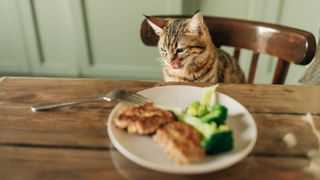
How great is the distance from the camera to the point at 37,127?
2.28 feet

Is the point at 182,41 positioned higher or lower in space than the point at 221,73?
higher

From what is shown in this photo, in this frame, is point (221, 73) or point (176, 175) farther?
point (221, 73)

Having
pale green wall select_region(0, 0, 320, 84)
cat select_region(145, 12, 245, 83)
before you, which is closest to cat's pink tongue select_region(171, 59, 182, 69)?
cat select_region(145, 12, 245, 83)

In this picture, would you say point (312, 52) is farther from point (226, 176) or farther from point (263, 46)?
point (226, 176)

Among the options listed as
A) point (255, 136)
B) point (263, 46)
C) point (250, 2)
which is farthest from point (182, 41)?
point (250, 2)

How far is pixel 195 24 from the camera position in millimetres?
1073

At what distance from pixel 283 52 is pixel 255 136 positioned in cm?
54

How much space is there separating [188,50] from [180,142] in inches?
24.0

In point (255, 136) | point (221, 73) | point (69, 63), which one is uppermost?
point (255, 136)

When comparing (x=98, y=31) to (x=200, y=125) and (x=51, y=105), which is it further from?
(x=200, y=125)

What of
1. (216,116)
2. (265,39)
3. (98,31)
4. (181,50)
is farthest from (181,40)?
(98,31)

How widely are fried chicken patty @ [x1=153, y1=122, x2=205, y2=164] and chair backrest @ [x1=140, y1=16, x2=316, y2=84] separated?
0.60 m

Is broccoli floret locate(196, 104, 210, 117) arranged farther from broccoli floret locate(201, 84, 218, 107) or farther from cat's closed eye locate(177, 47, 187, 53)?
cat's closed eye locate(177, 47, 187, 53)

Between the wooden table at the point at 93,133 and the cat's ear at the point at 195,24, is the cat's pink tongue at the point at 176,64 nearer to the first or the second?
the cat's ear at the point at 195,24
